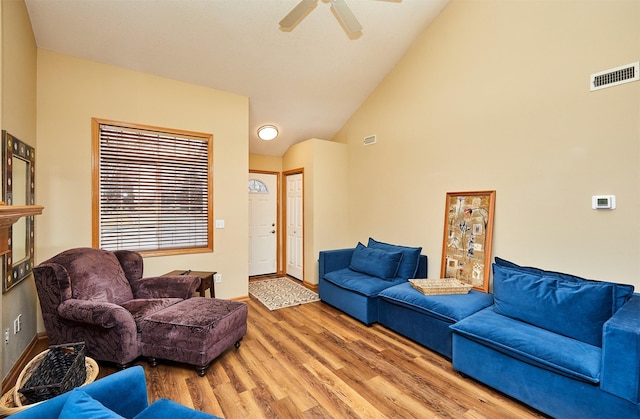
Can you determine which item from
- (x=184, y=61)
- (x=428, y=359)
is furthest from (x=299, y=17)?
(x=428, y=359)

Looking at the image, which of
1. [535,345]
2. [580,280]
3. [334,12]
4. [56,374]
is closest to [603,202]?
[580,280]

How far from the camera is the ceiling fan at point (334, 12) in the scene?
2176mm

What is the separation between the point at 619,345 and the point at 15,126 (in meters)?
4.39

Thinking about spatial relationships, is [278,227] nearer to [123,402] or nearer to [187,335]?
[187,335]

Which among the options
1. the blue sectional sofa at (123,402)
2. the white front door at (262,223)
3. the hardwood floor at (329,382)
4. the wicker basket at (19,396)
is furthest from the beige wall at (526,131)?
the wicker basket at (19,396)

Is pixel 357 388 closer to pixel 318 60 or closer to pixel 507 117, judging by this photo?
pixel 507 117

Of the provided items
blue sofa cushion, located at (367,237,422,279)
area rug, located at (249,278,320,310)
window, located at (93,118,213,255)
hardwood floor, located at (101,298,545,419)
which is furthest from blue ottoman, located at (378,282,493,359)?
window, located at (93,118,213,255)

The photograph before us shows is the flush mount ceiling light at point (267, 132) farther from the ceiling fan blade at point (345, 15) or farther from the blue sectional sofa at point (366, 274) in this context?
the ceiling fan blade at point (345, 15)

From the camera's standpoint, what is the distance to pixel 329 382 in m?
2.22

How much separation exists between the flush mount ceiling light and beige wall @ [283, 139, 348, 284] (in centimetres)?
45

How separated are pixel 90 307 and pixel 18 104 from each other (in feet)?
5.72

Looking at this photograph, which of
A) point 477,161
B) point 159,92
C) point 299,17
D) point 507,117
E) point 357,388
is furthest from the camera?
point 159,92

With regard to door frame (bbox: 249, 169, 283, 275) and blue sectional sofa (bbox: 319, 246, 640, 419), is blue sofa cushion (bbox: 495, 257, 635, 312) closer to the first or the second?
blue sectional sofa (bbox: 319, 246, 640, 419)

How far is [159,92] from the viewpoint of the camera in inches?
136
